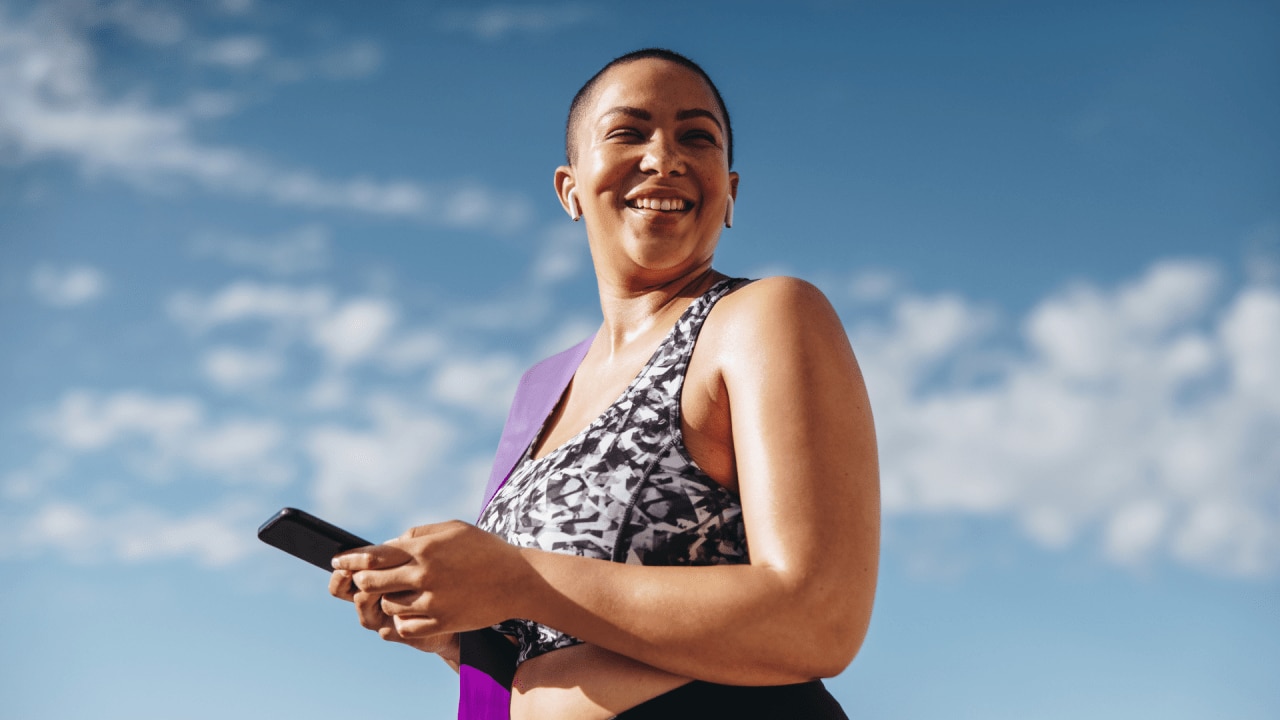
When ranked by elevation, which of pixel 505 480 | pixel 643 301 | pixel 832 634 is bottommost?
pixel 832 634

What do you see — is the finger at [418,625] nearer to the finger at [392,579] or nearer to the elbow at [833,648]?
the finger at [392,579]

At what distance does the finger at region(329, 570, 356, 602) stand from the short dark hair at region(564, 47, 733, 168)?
161 centimetres

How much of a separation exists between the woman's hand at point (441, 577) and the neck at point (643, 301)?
101cm

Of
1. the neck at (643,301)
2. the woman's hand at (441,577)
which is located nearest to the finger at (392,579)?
the woman's hand at (441,577)

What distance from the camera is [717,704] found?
2211 millimetres

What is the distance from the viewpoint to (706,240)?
309 cm

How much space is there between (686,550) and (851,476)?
39 centimetres

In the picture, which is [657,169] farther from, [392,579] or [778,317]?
[392,579]

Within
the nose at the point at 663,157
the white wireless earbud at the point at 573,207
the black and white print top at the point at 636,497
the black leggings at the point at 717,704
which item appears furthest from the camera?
the white wireless earbud at the point at 573,207

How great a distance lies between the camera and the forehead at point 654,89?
118 inches

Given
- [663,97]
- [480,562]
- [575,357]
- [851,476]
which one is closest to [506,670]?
[480,562]

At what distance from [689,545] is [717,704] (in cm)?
34

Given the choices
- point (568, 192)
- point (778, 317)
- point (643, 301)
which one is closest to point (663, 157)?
point (643, 301)

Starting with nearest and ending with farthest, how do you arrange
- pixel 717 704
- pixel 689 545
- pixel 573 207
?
pixel 717 704 < pixel 689 545 < pixel 573 207
